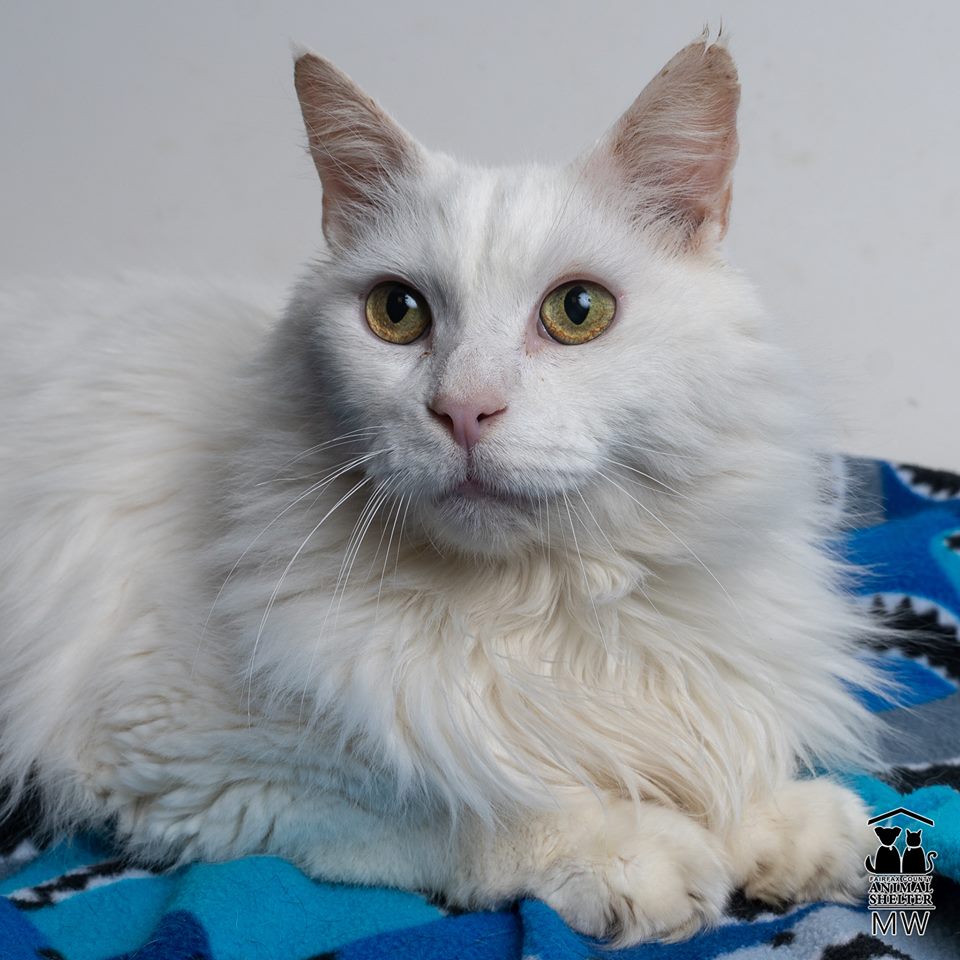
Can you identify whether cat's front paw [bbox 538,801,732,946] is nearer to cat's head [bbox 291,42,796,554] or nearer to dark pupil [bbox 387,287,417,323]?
cat's head [bbox 291,42,796,554]

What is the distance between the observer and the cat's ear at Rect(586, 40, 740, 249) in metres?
1.26

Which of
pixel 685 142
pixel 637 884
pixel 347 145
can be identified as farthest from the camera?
pixel 347 145

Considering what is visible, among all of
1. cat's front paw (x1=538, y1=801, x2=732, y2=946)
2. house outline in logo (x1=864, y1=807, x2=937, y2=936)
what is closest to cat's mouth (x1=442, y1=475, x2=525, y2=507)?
cat's front paw (x1=538, y1=801, x2=732, y2=946)

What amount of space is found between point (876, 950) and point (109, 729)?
0.99 m

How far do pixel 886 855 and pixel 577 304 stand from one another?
0.79 meters

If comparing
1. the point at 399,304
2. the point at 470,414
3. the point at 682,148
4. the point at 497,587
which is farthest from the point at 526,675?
the point at 682,148

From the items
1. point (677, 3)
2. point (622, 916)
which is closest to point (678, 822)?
point (622, 916)

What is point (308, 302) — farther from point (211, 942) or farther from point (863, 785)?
point (863, 785)

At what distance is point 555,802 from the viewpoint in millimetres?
1287

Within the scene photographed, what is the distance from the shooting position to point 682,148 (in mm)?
1329

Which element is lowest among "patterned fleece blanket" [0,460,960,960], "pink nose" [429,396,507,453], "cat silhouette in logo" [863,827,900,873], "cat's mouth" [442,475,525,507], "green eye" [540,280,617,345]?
"patterned fleece blanket" [0,460,960,960]

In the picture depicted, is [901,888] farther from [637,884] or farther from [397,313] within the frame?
[397,313]

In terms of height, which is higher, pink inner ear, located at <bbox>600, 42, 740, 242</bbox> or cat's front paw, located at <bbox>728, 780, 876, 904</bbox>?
pink inner ear, located at <bbox>600, 42, 740, 242</bbox>

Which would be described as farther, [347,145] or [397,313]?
[347,145]
